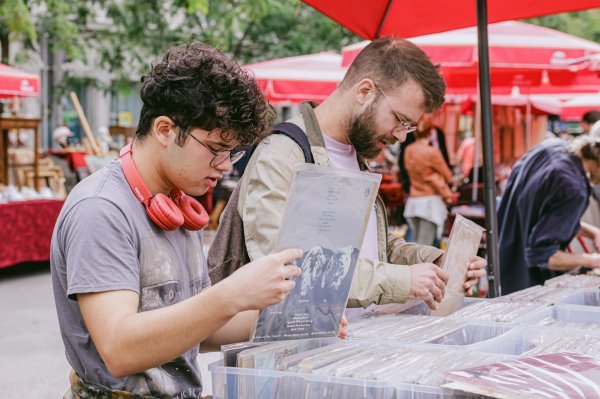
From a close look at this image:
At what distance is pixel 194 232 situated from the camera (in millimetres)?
2047

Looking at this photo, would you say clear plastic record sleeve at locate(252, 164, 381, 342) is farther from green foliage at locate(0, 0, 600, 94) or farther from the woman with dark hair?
green foliage at locate(0, 0, 600, 94)

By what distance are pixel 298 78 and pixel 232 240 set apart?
7744 millimetres

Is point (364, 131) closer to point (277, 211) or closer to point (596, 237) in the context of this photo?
point (277, 211)

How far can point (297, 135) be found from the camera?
2.56 m

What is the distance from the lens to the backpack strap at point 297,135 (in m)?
2.54

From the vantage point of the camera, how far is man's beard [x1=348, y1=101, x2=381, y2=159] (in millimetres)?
2684

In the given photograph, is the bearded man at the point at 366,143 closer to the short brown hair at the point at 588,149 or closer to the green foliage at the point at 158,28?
the short brown hair at the point at 588,149

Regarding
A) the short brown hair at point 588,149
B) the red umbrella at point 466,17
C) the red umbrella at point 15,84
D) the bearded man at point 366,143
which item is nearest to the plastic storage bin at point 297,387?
the bearded man at point 366,143

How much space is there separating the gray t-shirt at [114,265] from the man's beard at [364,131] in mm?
900

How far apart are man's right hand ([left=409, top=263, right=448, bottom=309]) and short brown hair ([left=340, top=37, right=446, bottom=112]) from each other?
603mm

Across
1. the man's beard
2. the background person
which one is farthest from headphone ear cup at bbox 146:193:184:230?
the background person

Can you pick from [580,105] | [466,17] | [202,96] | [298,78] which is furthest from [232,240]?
[580,105]

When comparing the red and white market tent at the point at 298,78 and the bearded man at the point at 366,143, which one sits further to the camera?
the red and white market tent at the point at 298,78

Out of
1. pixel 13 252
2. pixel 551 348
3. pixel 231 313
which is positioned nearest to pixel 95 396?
pixel 231 313
